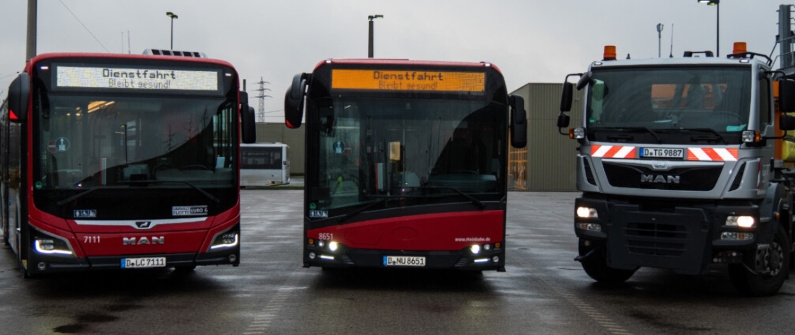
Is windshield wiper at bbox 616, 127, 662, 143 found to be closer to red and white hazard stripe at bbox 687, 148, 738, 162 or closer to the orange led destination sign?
red and white hazard stripe at bbox 687, 148, 738, 162

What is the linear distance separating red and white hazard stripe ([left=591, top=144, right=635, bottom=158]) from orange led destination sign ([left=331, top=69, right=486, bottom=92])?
5.08 ft

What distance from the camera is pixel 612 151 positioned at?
10.4m

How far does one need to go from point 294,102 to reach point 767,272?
6011mm

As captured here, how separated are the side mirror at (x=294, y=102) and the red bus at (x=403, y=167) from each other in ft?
0.07

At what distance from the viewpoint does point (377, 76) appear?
10.7 m

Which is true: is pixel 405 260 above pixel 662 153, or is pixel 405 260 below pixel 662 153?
below

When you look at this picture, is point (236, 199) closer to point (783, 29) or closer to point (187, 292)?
point (187, 292)

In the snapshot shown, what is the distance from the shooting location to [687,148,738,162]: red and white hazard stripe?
989cm

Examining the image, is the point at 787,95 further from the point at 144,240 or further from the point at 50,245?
the point at 50,245

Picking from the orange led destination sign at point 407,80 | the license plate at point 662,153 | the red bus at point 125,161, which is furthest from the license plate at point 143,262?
the license plate at point 662,153

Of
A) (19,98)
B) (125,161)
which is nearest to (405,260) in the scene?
(125,161)

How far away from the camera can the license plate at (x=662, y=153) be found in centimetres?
1005

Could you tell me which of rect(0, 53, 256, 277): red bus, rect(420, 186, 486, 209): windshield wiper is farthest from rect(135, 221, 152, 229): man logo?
rect(420, 186, 486, 209): windshield wiper

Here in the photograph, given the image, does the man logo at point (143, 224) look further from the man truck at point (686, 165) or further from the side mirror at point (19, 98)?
the man truck at point (686, 165)
